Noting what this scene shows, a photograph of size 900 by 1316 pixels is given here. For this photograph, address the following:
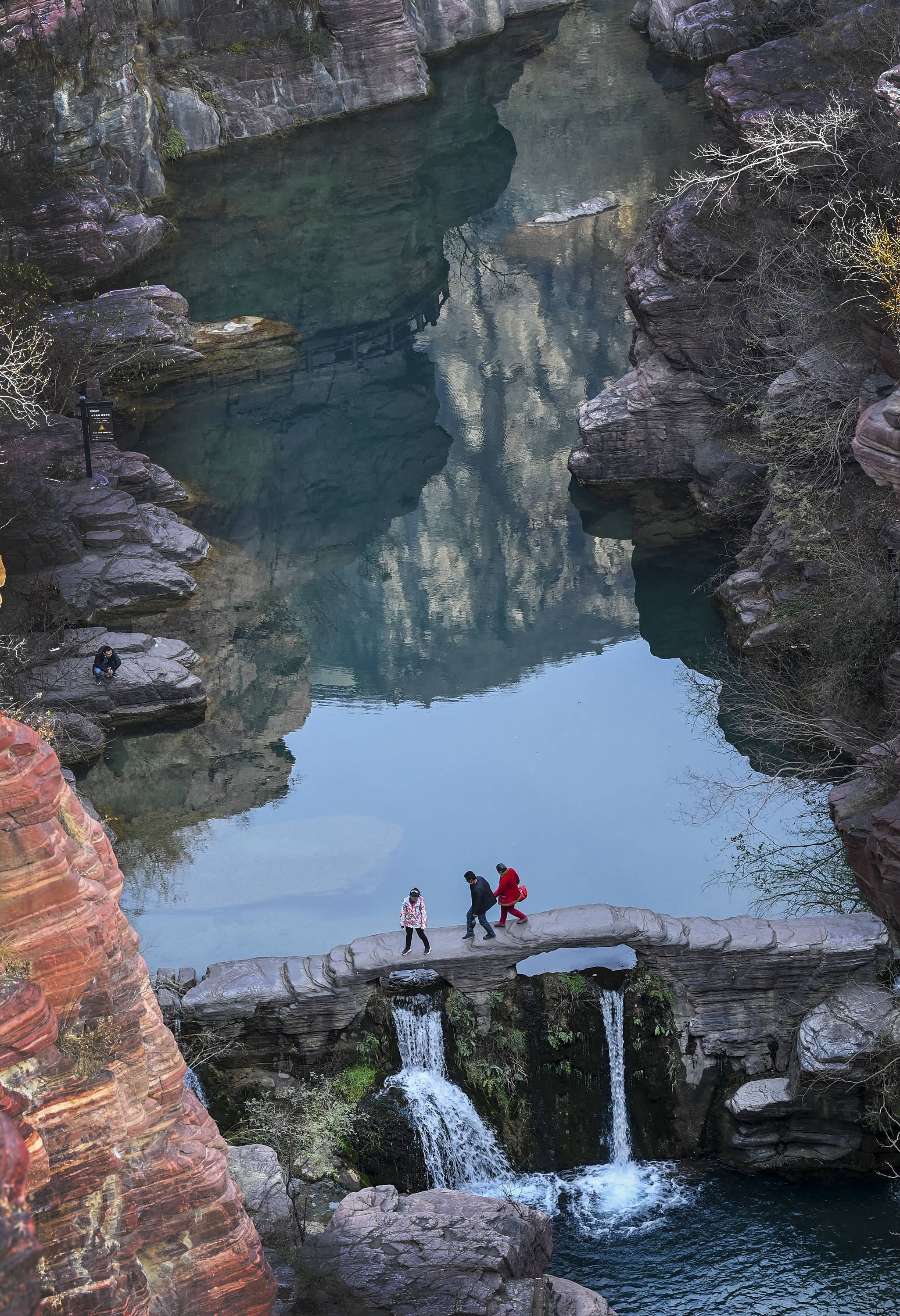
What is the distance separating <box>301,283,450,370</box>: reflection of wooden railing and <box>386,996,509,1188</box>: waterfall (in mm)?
25854

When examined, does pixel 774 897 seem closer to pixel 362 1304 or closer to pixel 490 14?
pixel 362 1304

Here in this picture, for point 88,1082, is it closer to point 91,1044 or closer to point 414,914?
point 91,1044

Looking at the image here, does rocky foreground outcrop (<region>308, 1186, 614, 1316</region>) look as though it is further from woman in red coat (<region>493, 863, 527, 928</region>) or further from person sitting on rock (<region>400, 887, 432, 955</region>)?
woman in red coat (<region>493, 863, 527, 928</region>)

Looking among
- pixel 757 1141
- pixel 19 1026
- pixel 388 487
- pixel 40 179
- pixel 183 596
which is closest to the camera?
pixel 19 1026

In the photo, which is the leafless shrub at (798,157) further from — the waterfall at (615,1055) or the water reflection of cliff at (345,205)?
the water reflection of cliff at (345,205)

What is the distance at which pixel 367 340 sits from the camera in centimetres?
4381

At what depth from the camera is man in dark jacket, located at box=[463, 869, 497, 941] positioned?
795 inches

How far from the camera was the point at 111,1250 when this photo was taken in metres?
11.3

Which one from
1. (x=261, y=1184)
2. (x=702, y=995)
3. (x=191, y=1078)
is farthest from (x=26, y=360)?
(x=702, y=995)

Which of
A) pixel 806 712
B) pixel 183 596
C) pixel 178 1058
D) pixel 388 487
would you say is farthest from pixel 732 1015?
pixel 388 487

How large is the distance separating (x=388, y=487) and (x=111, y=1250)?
1090 inches

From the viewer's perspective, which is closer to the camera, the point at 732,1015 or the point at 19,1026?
the point at 19,1026

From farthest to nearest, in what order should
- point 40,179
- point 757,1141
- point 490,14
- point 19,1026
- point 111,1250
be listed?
1. point 490,14
2. point 40,179
3. point 757,1141
4. point 111,1250
5. point 19,1026

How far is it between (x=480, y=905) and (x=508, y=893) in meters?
0.54
